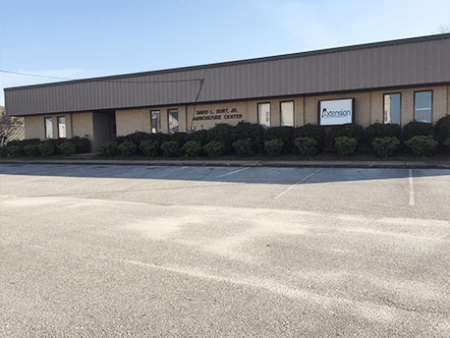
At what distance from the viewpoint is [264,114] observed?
23.4 m

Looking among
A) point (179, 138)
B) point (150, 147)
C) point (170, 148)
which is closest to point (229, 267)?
point (170, 148)

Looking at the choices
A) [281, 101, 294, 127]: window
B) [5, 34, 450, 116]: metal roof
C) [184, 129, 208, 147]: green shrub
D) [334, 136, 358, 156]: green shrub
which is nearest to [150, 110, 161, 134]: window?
[5, 34, 450, 116]: metal roof

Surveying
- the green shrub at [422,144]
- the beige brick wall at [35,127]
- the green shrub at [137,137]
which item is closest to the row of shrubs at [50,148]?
the beige brick wall at [35,127]

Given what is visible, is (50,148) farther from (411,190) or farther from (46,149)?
(411,190)

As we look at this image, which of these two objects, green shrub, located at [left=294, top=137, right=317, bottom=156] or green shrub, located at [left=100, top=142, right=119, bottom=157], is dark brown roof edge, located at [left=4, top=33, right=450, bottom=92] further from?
green shrub, located at [left=100, top=142, right=119, bottom=157]

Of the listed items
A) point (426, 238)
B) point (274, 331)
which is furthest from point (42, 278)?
point (426, 238)

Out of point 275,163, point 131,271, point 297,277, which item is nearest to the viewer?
point 297,277

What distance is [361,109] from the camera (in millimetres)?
20875

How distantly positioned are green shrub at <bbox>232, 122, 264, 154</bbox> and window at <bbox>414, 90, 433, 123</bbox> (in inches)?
323

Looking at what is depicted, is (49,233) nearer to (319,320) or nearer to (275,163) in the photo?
(319,320)

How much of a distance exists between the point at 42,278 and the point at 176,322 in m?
1.92

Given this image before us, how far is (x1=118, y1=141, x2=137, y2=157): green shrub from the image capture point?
24562 mm

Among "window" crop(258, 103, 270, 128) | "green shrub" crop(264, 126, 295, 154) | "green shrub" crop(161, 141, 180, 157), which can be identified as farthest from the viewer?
"window" crop(258, 103, 270, 128)

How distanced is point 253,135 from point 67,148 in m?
13.9
